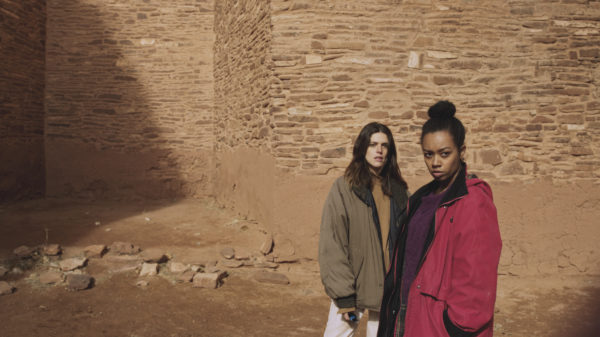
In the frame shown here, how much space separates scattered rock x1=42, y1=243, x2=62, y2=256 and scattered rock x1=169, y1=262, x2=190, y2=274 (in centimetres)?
170

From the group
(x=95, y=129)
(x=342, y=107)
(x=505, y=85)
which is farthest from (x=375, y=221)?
(x=95, y=129)

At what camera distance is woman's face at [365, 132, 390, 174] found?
7.44ft

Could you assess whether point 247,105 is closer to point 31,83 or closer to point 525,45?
point 525,45

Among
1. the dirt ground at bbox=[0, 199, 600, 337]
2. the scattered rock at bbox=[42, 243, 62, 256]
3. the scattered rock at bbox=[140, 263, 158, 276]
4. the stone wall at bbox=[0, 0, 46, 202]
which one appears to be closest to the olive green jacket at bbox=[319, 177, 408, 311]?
the dirt ground at bbox=[0, 199, 600, 337]

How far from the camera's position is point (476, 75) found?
5324 mm

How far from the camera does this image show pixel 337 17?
5.31m

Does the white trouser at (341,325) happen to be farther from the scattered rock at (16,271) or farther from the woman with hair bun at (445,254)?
the scattered rock at (16,271)

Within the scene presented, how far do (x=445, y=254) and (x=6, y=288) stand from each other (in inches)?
185

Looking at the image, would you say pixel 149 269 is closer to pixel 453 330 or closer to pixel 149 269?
pixel 149 269

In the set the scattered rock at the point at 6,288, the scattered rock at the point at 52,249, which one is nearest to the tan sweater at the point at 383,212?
the scattered rock at the point at 6,288

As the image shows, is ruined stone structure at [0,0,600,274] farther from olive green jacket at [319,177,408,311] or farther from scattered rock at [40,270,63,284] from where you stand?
olive green jacket at [319,177,408,311]

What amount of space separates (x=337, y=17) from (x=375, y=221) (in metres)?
3.91

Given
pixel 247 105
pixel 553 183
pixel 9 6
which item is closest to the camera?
pixel 553 183

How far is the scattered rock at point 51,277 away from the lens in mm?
4414
